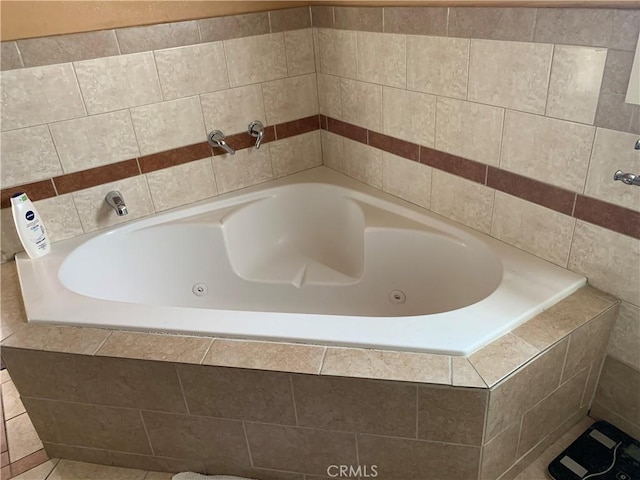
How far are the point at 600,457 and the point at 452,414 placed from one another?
60 cm

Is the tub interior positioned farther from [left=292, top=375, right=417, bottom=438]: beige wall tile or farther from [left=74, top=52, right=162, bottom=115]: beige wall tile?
[left=292, top=375, right=417, bottom=438]: beige wall tile

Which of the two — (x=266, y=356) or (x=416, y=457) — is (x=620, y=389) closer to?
(x=416, y=457)

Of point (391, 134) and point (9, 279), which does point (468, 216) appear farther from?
point (9, 279)

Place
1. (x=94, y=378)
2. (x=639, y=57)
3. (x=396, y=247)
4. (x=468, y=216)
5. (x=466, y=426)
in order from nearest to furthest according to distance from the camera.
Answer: (x=639, y=57) < (x=466, y=426) < (x=94, y=378) < (x=468, y=216) < (x=396, y=247)

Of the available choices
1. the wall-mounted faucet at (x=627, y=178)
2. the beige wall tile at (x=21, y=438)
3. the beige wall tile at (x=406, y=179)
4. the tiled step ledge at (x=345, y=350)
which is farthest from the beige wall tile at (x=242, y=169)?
the wall-mounted faucet at (x=627, y=178)

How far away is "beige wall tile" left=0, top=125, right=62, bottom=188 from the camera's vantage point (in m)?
1.74

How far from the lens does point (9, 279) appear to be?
1.75 metres

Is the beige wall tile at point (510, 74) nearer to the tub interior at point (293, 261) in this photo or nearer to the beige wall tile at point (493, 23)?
the beige wall tile at point (493, 23)

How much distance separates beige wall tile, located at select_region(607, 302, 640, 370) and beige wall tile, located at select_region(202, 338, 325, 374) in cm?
85

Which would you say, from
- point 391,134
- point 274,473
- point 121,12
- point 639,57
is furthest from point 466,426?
point 121,12

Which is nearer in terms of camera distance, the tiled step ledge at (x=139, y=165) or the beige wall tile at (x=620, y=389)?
the beige wall tile at (x=620, y=389)

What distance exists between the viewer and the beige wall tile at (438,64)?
160 centimetres

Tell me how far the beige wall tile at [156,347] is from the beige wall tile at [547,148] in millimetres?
1054

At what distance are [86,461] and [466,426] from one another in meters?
1.23
